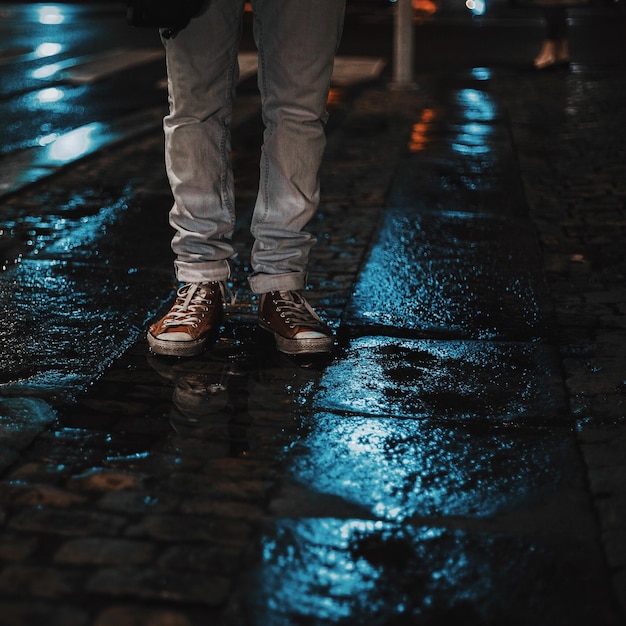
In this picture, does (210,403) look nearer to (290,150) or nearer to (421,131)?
(290,150)

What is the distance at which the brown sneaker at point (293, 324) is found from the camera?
2.98 metres

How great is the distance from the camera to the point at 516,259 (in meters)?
4.09

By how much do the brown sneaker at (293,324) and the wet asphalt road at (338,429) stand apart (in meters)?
0.06

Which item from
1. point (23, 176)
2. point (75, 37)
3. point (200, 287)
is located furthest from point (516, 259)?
point (75, 37)

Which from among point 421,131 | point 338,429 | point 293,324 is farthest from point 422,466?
point 421,131

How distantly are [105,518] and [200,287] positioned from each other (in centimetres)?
118

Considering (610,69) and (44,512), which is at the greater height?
(44,512)

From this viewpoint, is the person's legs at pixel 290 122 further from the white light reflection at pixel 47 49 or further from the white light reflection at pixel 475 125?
the white light reflection at pixel 47 49

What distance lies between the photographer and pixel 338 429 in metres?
2.50

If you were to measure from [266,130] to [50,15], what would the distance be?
16.4 m

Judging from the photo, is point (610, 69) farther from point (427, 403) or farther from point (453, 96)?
point (427, 403)

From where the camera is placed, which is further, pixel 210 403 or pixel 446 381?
pixel 446 381

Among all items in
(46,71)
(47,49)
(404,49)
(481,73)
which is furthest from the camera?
(47,49)

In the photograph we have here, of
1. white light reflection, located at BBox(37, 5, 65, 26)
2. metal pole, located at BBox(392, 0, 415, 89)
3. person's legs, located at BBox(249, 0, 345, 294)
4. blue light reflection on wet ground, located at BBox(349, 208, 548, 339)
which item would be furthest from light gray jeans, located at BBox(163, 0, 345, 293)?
white light reflection, located at BBox(37, 5, 65, 26)
